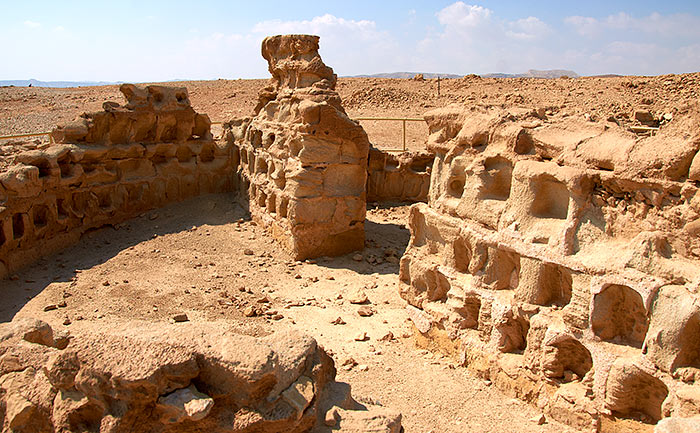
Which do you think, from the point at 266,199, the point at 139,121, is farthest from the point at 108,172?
the point at 266,199

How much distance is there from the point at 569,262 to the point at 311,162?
4615 millimetres

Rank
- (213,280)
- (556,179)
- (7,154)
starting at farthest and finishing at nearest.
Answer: (7,154) < (213,280) < (556,179)

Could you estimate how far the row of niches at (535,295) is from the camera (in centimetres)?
344

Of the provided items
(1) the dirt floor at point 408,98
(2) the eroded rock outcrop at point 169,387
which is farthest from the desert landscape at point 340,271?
(1) the dirt floor at point 408,98

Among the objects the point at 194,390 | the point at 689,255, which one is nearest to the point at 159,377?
the point at 194,390

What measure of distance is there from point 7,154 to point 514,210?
832 centimetres

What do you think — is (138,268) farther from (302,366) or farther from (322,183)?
(302,366)

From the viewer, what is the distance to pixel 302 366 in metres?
3.02

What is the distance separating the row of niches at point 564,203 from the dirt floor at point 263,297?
4.71 ft

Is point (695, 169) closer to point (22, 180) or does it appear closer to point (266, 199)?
point (266, 199)

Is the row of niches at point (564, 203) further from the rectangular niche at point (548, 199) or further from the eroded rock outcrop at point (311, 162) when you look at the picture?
the eroded rock outcrop at point (311, 162)

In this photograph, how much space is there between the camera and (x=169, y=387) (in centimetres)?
272

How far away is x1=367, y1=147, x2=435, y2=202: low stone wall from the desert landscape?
→ 0.05m

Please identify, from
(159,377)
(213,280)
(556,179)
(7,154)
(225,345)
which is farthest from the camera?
(7,154)
